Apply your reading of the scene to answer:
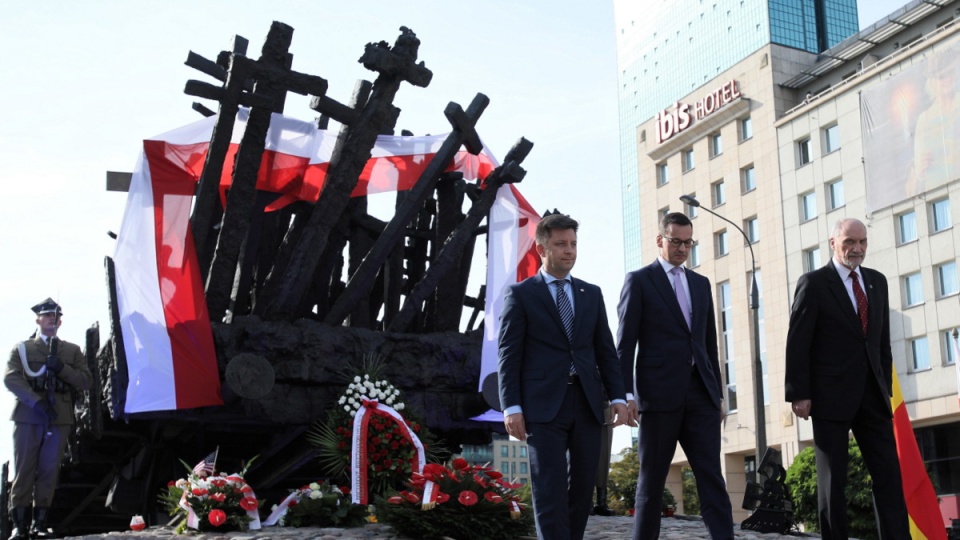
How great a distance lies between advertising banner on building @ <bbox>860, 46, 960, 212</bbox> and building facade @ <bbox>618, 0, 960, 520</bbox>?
0.06 meters

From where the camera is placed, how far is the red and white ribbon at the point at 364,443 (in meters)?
11.5

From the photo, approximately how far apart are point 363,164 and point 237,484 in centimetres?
503

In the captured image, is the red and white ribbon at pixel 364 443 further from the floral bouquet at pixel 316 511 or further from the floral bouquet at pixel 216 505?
the floral bouquet at pixel 216 505

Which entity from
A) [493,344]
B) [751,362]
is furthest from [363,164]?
[751,362]

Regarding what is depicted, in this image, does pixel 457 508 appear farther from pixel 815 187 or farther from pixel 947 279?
pixel 815 187

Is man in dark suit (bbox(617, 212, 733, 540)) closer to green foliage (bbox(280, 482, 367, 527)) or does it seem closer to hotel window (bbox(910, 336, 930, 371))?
green foliage (bbox(280, 482, 367, 527))

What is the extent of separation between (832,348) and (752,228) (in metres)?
48.0

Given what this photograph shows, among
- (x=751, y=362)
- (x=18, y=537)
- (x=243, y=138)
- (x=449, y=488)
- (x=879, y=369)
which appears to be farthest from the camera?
(x=751, y=362)

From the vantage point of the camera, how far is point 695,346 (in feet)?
22.3

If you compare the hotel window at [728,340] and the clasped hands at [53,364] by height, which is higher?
the hotel window at [728,340]

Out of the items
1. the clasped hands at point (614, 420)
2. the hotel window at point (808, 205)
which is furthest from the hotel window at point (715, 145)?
the clasped hands at point (614, 420)

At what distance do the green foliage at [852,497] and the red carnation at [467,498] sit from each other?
19727 millimetres

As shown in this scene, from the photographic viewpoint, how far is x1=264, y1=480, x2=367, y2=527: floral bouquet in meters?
10.9

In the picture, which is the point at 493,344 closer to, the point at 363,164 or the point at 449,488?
the point at 363,164
